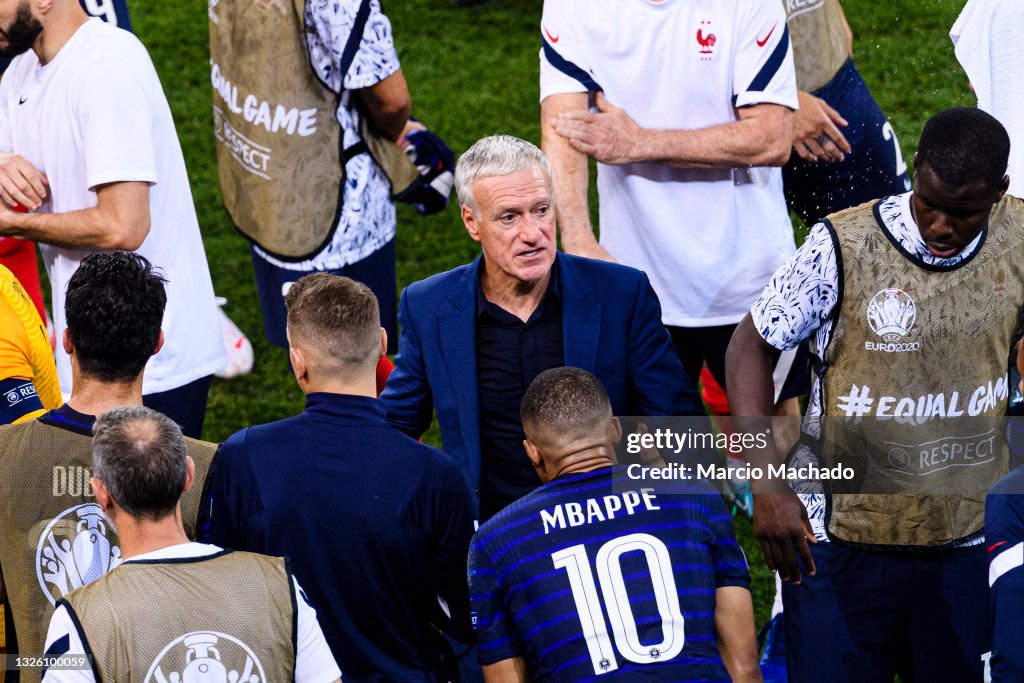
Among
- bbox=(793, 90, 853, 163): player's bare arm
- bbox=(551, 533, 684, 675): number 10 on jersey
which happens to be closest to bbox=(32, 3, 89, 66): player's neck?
Result: bbox=(551, 533, 684, 675): number 10 on jersey

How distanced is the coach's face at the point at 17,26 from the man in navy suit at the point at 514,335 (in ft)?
4.81

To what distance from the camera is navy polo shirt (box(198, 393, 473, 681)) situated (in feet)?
9.87

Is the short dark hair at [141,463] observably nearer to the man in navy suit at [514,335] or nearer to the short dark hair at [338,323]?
the short dark hair at [338,323]

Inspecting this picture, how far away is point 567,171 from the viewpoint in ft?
14.3

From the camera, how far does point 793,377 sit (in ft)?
15.6

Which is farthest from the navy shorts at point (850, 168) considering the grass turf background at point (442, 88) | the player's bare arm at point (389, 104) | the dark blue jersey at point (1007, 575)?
the dark blue jersey at point (1007, 575)

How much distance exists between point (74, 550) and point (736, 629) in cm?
148

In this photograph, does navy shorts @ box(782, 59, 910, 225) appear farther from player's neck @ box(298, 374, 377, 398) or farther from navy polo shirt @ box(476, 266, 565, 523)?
player's neck @ box(298, 374, 377, 398)

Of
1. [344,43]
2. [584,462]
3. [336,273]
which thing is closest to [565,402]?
[584,462]

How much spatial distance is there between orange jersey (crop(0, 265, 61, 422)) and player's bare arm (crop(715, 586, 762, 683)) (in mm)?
1755

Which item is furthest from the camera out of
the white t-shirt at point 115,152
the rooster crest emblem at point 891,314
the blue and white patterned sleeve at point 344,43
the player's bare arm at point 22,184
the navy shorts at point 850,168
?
the navy shorts at point 850,168

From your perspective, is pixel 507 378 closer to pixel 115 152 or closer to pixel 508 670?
pixel 508 670

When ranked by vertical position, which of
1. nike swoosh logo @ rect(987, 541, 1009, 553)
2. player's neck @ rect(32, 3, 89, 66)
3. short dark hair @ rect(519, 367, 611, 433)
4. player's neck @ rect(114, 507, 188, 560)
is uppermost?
player's neck @ rect(32, 3, 89, 66)

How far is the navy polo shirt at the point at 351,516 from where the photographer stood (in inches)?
118
